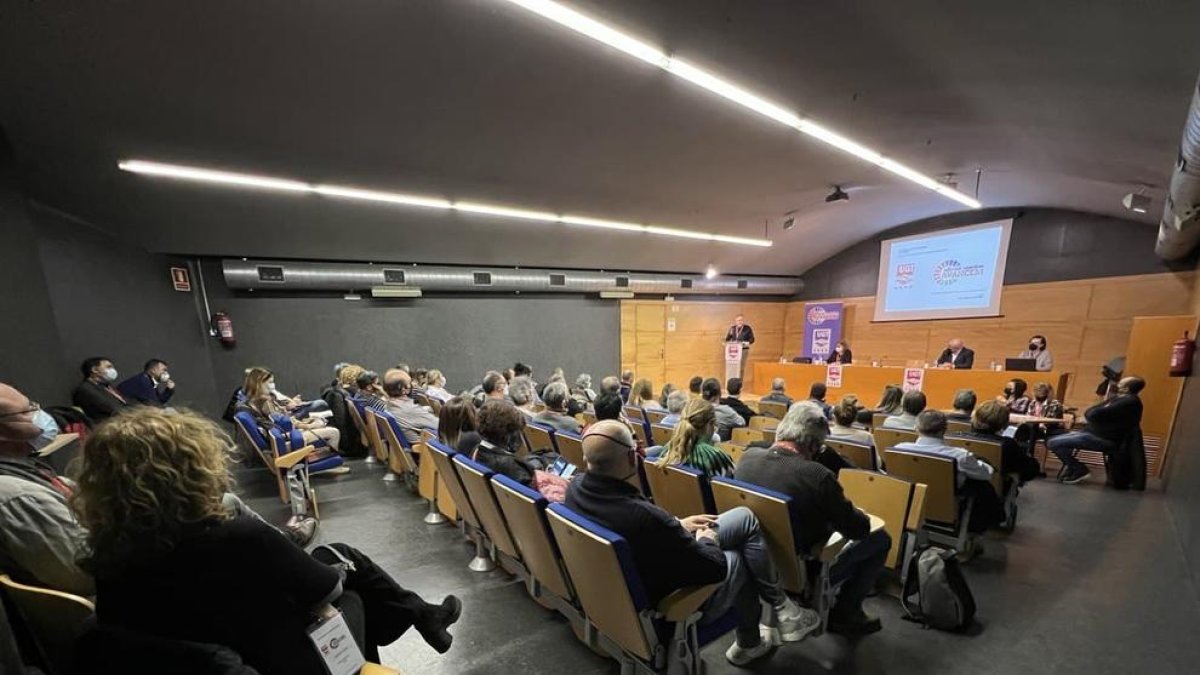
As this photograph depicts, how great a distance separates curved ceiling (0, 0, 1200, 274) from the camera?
227cm

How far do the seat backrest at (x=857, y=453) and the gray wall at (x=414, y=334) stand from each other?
6402mm

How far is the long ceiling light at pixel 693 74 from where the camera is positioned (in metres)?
2.31

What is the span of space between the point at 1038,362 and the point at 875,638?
689 centimetres

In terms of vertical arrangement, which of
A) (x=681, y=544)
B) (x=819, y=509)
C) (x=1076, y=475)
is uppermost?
(x=681, y=544)

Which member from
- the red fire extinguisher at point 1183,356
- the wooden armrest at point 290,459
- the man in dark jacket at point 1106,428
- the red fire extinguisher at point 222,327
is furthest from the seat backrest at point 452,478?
the red fire extinguisher at point 1183,356

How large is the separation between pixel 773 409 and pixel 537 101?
4332 mm

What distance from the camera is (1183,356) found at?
4133 millimetres

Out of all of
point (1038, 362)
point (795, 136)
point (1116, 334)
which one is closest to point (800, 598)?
point (795, 136)

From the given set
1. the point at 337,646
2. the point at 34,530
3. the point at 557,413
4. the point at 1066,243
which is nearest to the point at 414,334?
the point at 557,413

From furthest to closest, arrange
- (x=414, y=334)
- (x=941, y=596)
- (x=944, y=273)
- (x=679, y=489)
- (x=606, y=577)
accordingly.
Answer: (x=944, y=273), (x=414, y=334), (x=679, y=489), (x=941, y=596), (x=606, y=577)

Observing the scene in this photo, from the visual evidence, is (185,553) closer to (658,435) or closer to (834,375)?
(658,435)

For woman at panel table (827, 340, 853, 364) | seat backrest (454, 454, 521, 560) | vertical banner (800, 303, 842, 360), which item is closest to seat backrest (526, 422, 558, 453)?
seat backrest (454, 454, 521, 560)

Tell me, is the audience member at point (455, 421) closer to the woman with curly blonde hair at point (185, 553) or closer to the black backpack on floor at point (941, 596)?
the woman with curly blonde hair at point (185, 553)

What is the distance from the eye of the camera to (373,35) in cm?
240
